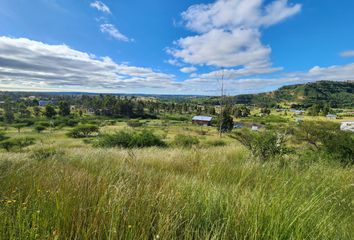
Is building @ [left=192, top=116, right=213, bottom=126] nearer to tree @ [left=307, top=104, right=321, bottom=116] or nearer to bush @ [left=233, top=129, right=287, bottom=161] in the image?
tree @ [left=307, top=104, right=321, bottom=116]

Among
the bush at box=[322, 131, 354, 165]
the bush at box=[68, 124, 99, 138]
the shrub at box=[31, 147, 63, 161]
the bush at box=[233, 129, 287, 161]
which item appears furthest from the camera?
the bush at box=[68, 124, 99, 138]

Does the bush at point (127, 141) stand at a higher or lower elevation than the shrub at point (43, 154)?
lower

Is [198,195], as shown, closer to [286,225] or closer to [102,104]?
[286,225]

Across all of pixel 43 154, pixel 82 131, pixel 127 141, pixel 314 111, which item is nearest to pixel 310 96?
pixel 314 111

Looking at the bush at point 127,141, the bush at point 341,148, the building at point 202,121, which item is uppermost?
the bush at point 341,148

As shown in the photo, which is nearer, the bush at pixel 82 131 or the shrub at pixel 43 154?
the shrub at pixel 43 154

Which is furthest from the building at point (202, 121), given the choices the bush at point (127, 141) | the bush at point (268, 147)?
the bush at point (268, 147)

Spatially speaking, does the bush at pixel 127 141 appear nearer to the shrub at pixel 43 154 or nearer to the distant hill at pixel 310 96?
the shrub at pixel 43 154

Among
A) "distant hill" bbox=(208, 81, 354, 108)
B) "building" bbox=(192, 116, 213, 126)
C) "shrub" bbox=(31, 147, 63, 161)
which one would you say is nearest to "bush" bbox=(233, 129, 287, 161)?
"shrub" bbox=(31, 147, 63, 161)

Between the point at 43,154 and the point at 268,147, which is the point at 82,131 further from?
the point at 268,147

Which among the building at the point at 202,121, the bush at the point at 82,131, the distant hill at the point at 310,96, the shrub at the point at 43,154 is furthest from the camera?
the distant hill at the point at 310,96

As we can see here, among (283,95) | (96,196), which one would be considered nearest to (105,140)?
(96,196)

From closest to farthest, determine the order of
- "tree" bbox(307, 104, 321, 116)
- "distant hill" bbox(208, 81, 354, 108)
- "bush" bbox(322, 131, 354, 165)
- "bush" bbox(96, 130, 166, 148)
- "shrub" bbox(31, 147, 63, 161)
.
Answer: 1. "shrub" bbox(31, 147, 63, 161)
2. "bush" bbox(322, 131, 354, 165)
3. "bush" bbox(96, 130, 166, 148)
4. "tree" bbox(307, 104, 321, 116)
5. "distant hill" bbox(208, 81, 354, 108)

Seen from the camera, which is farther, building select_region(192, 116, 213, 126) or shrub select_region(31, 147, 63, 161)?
building select_region(192, 116, 213, 126)
